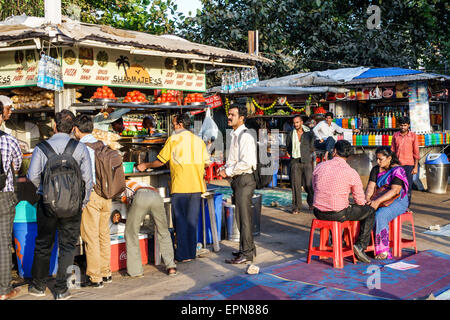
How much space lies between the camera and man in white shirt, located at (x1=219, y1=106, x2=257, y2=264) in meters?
6.28

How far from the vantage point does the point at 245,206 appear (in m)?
6.28

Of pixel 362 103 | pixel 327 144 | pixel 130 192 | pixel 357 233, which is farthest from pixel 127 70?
pixel 362 103

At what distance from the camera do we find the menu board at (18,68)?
6996mm

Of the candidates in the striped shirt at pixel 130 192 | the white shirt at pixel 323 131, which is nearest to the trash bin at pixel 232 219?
the striped shirt at pixel 130 192

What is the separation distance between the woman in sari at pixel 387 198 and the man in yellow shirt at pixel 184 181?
2.34 meters

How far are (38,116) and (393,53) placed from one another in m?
14.5

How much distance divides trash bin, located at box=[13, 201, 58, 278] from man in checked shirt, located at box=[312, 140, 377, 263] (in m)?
3.28

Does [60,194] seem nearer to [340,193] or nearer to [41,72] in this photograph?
[41,72]

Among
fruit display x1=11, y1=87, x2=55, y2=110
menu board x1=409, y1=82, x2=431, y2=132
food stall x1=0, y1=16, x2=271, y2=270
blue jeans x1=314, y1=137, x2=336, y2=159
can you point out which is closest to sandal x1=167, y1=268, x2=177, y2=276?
food stall x1=0, y1=16, x2=271, y2=270

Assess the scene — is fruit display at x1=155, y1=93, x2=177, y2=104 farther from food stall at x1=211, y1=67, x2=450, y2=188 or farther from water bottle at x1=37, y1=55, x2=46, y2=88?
food stall at x1=211, y1=67, x2=450, y2=188

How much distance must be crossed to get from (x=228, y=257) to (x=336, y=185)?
1849mm
